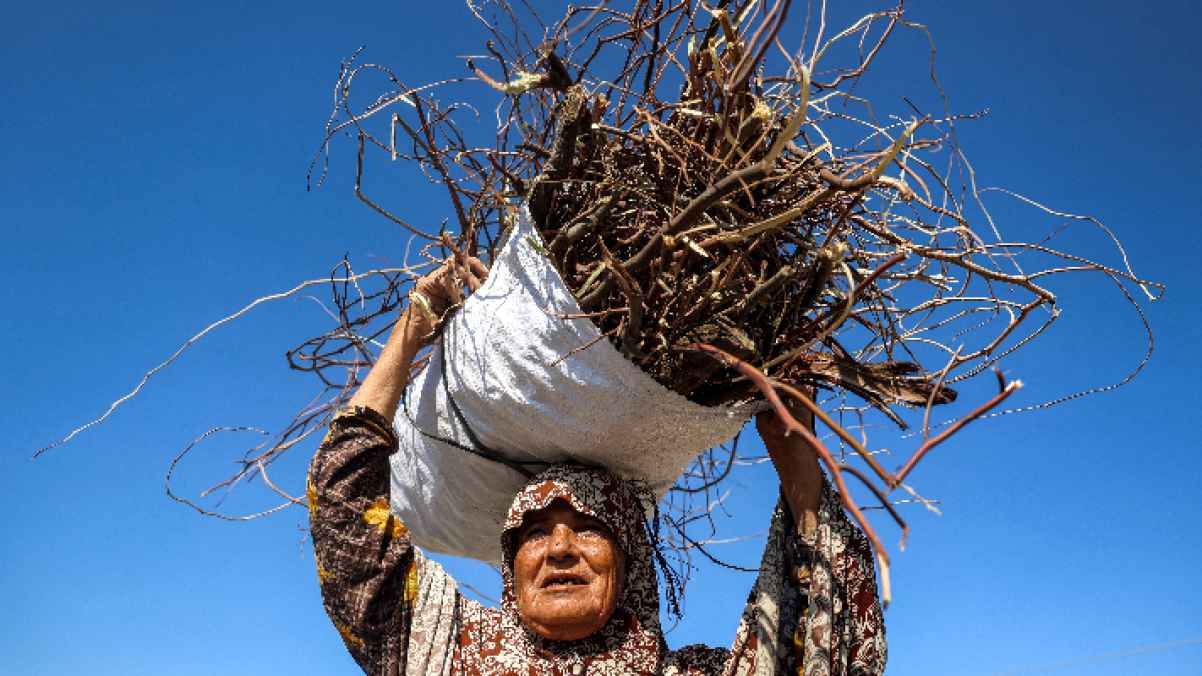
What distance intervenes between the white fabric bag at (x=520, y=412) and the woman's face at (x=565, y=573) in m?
0.15

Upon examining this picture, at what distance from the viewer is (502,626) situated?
2350 millimetres

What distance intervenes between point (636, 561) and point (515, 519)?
0.94 feet

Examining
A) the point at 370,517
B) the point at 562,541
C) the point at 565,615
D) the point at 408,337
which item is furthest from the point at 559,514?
the point at 408,337

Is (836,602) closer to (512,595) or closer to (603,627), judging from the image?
(603,627)

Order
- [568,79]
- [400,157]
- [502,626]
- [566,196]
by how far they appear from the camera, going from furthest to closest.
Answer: [502,626], [400,157], [566,196], [568,79]

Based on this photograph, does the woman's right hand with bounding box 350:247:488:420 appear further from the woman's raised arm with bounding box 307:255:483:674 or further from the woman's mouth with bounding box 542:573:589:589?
the woman's mouth with bounding box 542:573:589:589

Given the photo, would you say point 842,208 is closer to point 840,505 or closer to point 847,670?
point 840,505

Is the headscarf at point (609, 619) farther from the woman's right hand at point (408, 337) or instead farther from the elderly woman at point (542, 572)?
the woman's right hand at point (408, 337)

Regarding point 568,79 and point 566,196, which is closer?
point 568,79

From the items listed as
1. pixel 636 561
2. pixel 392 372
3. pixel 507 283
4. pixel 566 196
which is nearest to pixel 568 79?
pixel 566 196

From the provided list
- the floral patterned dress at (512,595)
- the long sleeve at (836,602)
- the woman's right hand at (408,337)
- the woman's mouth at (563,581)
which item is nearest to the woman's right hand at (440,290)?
the woman's right hand at (408,337)

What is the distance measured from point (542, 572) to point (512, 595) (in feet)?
0.47

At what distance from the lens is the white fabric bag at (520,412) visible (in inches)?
81.4

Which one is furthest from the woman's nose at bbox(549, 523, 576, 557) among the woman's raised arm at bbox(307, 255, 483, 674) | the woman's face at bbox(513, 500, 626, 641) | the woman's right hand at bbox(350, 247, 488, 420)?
the woman's right hand at bbox(350, 247, 488, 420)
